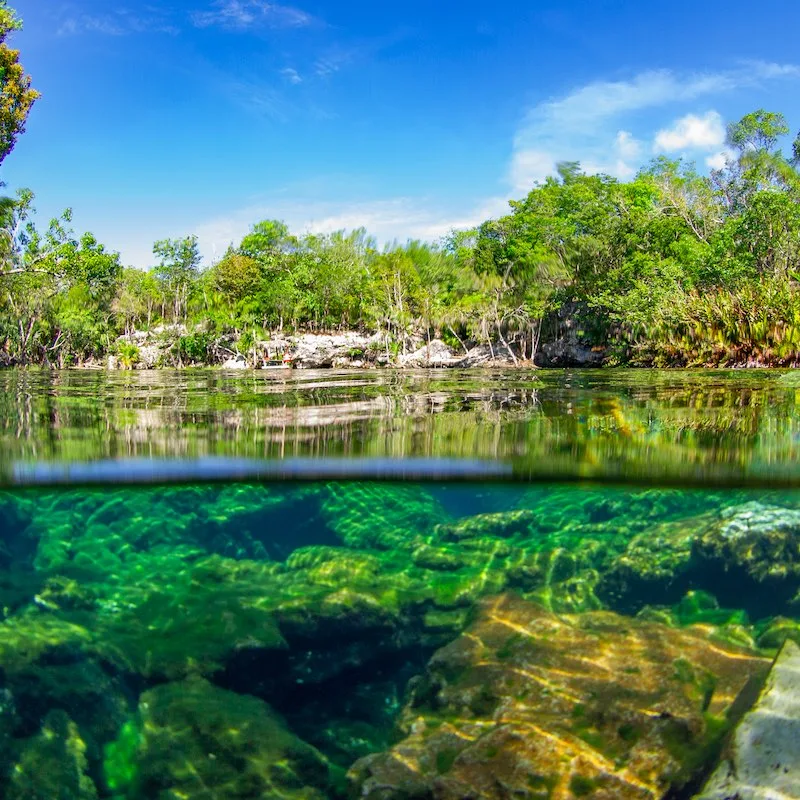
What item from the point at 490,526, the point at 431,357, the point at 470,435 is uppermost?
the point at 431,357

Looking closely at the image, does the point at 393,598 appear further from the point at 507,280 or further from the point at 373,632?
the point at 507,280

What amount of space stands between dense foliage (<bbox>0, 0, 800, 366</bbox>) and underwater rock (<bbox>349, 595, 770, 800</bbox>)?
1763 cm

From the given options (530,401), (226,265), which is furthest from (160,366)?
(530,401)

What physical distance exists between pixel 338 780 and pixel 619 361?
3291 cm

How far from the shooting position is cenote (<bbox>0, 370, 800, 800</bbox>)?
464cm

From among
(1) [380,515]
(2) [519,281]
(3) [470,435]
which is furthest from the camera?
(2) [519,281]

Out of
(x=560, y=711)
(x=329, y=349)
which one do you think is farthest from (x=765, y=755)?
(x=329, y=349)

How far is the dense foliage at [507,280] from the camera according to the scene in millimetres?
22938

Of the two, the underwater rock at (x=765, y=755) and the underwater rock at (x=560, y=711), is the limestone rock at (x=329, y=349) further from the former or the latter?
the underwater rock at (x=765, y=755)

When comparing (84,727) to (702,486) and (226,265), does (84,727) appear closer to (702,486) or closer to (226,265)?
(702,486)

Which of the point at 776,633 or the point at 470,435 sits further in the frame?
the point at 470,435

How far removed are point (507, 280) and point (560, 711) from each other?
1615 inches

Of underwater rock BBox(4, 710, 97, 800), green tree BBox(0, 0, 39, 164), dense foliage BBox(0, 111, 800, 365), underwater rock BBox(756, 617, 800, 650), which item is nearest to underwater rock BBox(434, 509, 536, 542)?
underwater rock BBox(756, 617, 800, 650)

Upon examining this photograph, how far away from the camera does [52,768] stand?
4.91 metres
